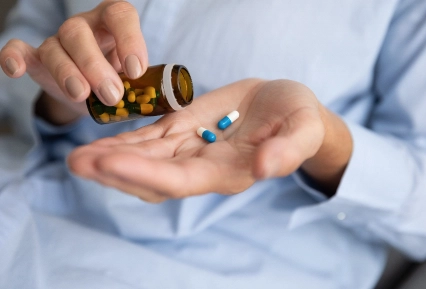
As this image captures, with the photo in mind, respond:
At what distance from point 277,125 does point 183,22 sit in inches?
13.5

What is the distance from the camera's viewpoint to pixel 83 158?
37 centimetres

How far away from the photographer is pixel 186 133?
53cm

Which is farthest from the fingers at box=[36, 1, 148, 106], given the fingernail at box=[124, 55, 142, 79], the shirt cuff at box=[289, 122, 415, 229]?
the shirt cuff at box=[289, 122, 415, 229]

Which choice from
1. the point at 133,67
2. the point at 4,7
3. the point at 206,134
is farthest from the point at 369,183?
the point at 4,7

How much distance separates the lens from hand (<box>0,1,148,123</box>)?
19.4 inches

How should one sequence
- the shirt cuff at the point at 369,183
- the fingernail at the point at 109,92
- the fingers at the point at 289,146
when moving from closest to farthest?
the fingers at the point at 289,146
the fingernail at the point at 109,92
the shirt cuff at the point at 369,183

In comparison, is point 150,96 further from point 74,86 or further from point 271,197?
point 271,197

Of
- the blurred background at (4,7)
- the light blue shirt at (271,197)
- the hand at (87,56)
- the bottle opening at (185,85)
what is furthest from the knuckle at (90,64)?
the blurred background at (4,7)

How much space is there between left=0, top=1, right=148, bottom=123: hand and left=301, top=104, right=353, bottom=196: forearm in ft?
0.84

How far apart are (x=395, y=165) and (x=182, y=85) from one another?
365mm

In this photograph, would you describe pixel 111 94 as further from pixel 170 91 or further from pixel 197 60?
pixel 197 60

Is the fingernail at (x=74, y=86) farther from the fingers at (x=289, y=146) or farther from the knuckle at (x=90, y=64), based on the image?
the fingers at (x=289, y=146)

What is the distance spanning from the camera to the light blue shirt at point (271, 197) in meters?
0.63

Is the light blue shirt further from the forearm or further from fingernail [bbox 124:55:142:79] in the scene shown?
fingernail [bbox 124:55:142:79]
